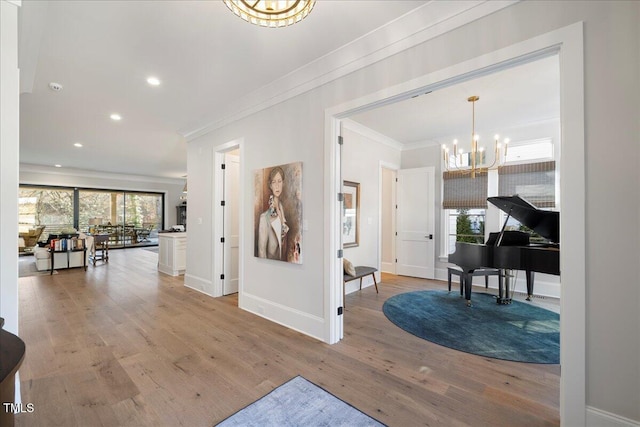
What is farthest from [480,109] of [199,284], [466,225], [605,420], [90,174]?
[90,174]

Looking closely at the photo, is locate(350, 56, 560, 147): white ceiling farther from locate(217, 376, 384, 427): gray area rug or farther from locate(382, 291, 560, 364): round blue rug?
locate(217, 376, 384, 427): gray area rug

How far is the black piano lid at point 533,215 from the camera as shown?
2.97 m

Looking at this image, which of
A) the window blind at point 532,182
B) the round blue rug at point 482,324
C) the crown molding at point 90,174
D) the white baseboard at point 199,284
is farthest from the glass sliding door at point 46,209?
the window blind at point 532,182

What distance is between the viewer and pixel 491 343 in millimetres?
2762

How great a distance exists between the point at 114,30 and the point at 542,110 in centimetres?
553

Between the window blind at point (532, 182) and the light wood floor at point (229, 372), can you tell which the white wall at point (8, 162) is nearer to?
the light wood floor at point (229, 372)

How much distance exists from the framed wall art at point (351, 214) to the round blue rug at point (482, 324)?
3.94 ft

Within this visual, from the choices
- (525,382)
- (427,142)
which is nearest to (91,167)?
(427,142)

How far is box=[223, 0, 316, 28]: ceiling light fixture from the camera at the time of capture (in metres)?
1.48

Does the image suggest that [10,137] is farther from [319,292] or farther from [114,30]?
[319,292]

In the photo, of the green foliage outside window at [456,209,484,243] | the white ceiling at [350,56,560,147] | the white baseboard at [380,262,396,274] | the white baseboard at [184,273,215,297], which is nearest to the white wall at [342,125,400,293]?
the white ceiling at [350,56,560,147]

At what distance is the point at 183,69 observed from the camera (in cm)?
299

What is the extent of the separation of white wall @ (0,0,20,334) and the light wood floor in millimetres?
753

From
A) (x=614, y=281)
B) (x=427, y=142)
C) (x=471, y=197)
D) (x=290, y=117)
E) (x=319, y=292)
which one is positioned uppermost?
(x=427, y=142)
